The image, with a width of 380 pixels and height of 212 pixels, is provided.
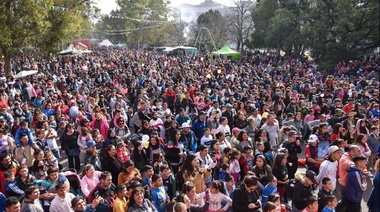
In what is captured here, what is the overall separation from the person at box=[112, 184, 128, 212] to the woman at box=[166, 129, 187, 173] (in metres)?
2.42

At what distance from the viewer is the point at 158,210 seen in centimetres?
506

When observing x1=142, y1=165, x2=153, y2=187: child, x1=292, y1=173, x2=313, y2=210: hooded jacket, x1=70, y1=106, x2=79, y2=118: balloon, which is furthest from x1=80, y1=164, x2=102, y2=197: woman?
x1=70, y1=106, x2=79, y2=118: balloon

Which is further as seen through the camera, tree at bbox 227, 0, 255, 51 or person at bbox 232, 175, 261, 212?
tree at bbox 227, 0, 255, 51

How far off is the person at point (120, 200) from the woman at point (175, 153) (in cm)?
242

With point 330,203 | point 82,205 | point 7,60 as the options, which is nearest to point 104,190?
point 82,205

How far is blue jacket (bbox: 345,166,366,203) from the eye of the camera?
532 cm

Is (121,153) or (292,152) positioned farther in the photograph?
(292,152)

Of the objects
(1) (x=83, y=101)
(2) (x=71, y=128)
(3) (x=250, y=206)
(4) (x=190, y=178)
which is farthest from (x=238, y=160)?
(1) (x=83, y=101)

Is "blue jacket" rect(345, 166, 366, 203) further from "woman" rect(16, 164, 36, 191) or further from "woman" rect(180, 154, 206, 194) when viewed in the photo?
"woman" rect(16, 164, 36, 191)

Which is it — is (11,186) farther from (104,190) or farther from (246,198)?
(246,198)

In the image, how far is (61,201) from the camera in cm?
466

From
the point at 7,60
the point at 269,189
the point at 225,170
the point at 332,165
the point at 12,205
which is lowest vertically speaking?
the point at 269,189

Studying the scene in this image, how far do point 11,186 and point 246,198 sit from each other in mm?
3095

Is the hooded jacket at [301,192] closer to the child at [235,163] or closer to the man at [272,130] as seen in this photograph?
the child at [235,163]
